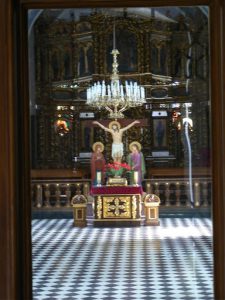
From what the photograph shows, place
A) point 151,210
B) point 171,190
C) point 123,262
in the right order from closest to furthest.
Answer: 1. point 123,262
2. point 151,210
3. point 171,190

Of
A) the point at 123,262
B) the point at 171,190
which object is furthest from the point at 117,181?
the point at 123,262

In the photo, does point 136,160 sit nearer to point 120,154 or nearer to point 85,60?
point 120,154

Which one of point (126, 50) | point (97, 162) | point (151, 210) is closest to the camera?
point (151, 210)

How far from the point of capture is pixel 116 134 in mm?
12930

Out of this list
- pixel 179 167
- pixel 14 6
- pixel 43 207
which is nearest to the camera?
pixel 14 6

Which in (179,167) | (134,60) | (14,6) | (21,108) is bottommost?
(179,167)

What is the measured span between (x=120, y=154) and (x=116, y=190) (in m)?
1.54

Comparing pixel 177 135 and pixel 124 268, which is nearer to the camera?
pixel 124 268

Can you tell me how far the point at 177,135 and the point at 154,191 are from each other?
257cm

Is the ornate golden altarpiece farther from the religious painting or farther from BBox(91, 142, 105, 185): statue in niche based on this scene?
BBox(91, 142, 105, 185): statue in niche

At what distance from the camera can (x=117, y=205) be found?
11.5m

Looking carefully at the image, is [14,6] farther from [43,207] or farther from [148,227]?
[43,207]

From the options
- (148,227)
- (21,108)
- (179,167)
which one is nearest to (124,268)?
(148,227)

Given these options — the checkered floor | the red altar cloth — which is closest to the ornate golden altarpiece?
the red altar cloth
